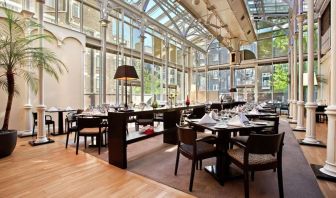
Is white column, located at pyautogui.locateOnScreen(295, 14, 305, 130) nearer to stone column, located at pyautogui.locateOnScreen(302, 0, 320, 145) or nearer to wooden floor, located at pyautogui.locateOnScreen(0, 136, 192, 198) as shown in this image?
stone column, located at pyautogui.locateOnScreen(302, 0, 320, 145)

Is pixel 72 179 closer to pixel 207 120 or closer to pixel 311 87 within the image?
pixel 207 120

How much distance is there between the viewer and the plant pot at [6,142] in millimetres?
3717

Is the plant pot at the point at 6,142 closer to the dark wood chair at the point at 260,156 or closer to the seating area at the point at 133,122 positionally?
the seating area at the point at 133,122

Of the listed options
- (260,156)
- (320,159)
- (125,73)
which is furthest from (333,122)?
(125,73)

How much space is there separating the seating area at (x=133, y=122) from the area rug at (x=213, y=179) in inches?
0.7

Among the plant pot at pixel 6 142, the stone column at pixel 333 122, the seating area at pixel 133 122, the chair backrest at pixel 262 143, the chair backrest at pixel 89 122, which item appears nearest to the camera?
the chair backrest at pixel 262 143

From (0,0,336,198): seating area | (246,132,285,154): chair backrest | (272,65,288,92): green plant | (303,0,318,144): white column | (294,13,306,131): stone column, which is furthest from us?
(272,65,288,92): green plant

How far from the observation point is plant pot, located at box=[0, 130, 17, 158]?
372cm

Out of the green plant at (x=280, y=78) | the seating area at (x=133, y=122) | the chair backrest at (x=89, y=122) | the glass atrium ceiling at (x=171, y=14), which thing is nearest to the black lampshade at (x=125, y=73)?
the seating area at (x=133, y=122)

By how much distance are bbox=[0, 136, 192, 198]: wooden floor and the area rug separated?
221mm

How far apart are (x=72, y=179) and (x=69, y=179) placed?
40 mm

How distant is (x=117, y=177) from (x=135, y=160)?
765mm

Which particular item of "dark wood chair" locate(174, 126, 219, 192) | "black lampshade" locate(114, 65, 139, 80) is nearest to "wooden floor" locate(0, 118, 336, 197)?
"dark wood chair" locate(174, 126, 219, 192)

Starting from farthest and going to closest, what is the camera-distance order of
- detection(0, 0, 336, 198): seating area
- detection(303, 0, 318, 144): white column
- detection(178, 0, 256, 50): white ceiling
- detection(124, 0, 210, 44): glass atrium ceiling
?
1. detection(124, 0, 210, 44): glass atrium ceiling
2. detection(178, 0, 256, 50): white ceiling
3. detection(303, 0, 318, 144): white column
4. detection(0, 0, 336, 198): seating area
